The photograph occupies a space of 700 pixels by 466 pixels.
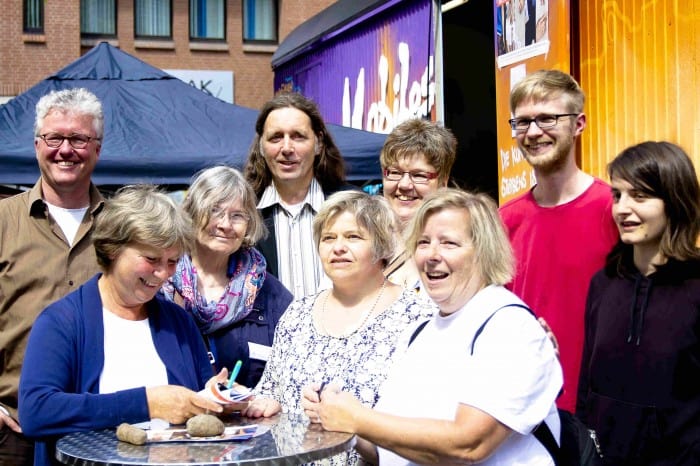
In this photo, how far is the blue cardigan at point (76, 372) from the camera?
9.31ft

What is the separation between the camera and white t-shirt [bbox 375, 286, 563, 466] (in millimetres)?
2361

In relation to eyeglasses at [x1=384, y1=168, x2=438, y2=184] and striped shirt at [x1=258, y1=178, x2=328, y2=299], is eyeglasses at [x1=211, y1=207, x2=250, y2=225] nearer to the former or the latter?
striped shirt at [x1=258, y1=178, x2=328, y2=299]

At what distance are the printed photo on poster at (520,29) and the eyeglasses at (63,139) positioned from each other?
3.92 meters

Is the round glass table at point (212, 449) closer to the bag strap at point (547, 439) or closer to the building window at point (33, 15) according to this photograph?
the bag strap at point (547, 439)

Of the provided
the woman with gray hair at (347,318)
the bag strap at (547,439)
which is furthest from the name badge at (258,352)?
the bag strap at (547,439)

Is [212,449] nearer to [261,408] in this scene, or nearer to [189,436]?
[189,436]

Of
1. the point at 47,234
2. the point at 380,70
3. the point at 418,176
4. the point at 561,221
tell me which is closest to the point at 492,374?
the point at 561,221

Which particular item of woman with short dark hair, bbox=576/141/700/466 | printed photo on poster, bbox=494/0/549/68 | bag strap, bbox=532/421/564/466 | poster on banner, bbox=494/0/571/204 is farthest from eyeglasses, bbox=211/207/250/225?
printed photo on poster, bbox=494/0/549/68

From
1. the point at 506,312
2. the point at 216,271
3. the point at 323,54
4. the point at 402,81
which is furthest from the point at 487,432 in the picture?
the point at 323,54

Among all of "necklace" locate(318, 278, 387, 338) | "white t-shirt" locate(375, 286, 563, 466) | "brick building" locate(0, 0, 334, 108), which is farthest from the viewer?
"brick building" locate(0, 0, 334, 108)

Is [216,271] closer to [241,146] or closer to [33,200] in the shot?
[33,200]

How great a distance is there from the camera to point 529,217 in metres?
3.78

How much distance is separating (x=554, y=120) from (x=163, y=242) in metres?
1.56

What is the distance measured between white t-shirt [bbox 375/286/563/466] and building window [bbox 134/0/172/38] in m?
22.6
